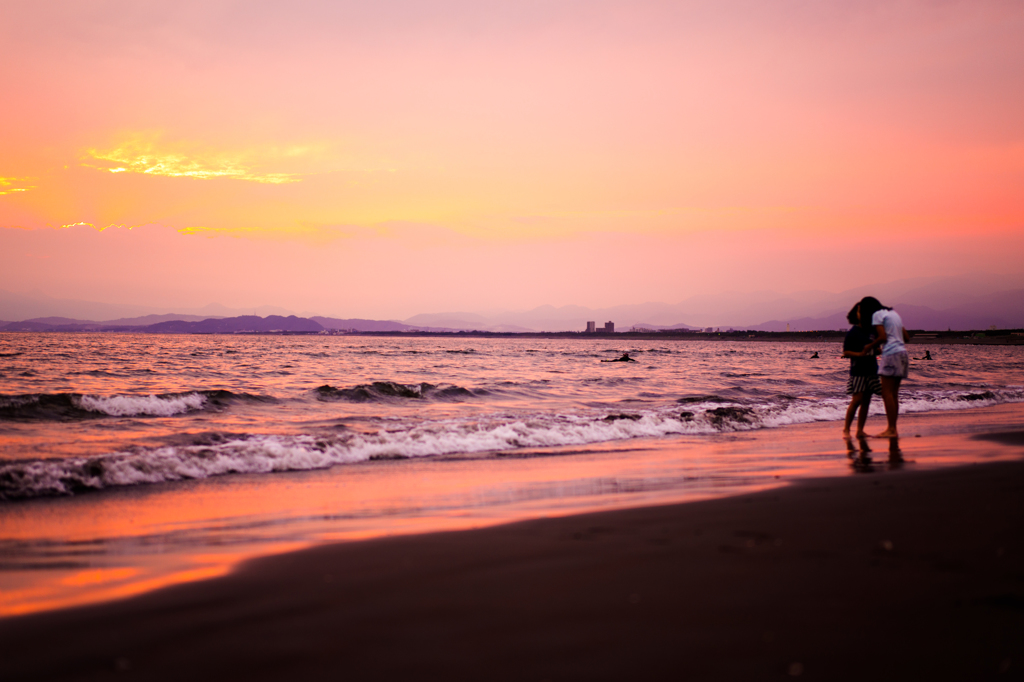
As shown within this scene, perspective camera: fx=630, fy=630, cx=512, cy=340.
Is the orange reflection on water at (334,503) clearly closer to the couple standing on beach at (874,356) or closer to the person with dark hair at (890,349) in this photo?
the person with dark hair at (890,349)

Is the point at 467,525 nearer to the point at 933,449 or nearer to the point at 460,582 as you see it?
the point at 460,582

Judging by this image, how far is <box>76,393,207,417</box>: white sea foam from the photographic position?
13.8 metres

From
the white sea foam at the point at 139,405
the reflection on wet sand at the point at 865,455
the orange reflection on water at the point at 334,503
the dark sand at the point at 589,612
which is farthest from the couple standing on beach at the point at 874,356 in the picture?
the white sea foam at the point at 139,405

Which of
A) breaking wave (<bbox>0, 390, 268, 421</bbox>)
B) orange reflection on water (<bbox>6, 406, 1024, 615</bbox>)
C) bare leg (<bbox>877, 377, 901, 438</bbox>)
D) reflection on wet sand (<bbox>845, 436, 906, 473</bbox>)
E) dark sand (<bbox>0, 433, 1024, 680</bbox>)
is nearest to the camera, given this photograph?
dark sand (<bbox>0, 433, 1024, 680</bbox>)

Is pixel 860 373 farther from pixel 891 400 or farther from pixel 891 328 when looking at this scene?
pixel 891 328

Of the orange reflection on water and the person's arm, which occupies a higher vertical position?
the person's arm

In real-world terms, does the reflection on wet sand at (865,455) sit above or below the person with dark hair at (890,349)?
below

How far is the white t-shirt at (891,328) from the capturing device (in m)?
11.0

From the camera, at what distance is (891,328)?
11.0 meters

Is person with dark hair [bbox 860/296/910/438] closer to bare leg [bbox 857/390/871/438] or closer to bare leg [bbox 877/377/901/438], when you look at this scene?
bare leg [bbox 877/377/901/438]

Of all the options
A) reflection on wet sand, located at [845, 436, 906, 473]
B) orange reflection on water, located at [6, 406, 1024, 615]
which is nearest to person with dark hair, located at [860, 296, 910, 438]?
reflection on wet sand, located at [845, 436, 906, 473]

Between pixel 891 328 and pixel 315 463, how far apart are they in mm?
9854

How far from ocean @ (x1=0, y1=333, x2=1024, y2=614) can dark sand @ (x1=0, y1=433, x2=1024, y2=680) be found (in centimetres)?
68

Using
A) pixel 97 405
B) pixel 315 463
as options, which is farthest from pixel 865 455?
pixel 97 405
